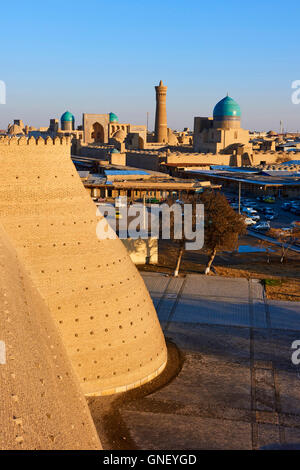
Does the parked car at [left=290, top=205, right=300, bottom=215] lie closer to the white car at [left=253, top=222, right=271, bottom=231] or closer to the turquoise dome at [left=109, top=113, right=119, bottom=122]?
the white car at [left=253, top=222, right=271, bottom=231]

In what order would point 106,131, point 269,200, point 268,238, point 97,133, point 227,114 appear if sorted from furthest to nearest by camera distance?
1. point 97,133
2. point 106,131
3. point 227,114
4. point 269,200
5. point 268,238

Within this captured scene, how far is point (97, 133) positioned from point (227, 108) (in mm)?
29778

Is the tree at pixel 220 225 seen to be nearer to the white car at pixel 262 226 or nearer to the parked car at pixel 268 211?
the white car at pixel 262 226

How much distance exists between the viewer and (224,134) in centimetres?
7900

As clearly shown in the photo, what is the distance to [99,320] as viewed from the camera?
13.7 m

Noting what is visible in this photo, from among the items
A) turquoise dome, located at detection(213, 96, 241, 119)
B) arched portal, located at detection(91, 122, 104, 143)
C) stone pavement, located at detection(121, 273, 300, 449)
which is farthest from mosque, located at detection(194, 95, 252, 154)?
stone pavement, located at detection(121, 273, 300, 449)

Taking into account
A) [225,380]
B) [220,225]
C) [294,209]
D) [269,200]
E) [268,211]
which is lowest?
[225,380]

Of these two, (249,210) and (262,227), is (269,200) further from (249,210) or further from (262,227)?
(262,227)

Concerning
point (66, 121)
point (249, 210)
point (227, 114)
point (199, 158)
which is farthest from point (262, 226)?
point (66, 121)

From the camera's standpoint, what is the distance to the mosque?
261 feet

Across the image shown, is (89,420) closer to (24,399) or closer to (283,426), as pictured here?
(24,399)

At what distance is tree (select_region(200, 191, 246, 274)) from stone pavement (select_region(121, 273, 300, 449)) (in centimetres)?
384

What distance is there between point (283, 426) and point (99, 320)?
17.6 feet

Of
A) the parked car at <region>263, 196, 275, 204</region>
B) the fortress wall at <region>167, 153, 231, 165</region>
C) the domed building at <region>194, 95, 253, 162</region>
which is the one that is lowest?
the parked car at <region>263, 196, 275, 204</region>
